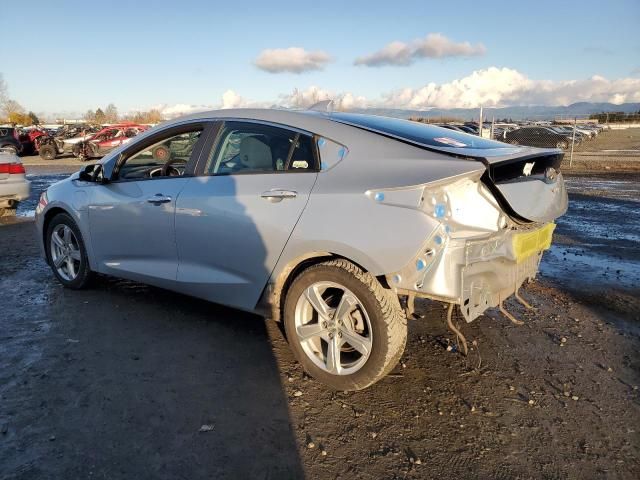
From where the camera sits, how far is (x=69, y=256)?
5.02 m

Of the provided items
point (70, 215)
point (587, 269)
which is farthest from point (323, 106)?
point (587, 269)

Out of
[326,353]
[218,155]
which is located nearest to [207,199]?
[218,155]

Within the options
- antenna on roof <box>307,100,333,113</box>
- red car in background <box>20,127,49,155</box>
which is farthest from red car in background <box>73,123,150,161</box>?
antenna on roof <box>307,100,333,113</box>

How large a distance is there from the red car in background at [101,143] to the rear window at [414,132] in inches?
854

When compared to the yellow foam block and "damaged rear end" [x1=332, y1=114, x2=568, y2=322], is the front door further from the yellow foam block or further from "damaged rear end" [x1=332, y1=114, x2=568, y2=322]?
the yellow foam block

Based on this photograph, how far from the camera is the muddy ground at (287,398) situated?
2.51 m

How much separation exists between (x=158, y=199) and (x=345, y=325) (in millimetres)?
1892

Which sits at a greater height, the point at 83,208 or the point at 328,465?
the point at 83,208

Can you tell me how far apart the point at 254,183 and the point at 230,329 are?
1310mm

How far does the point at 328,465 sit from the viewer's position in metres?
2.49

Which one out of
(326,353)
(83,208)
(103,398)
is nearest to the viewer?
(103,398)

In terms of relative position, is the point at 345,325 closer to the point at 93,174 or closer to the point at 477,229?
the point at 477,229

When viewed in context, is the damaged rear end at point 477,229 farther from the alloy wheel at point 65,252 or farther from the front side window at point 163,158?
the alloy wheel at point 65,252

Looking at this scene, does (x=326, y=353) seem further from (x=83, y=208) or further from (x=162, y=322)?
(x=83, y=208)
